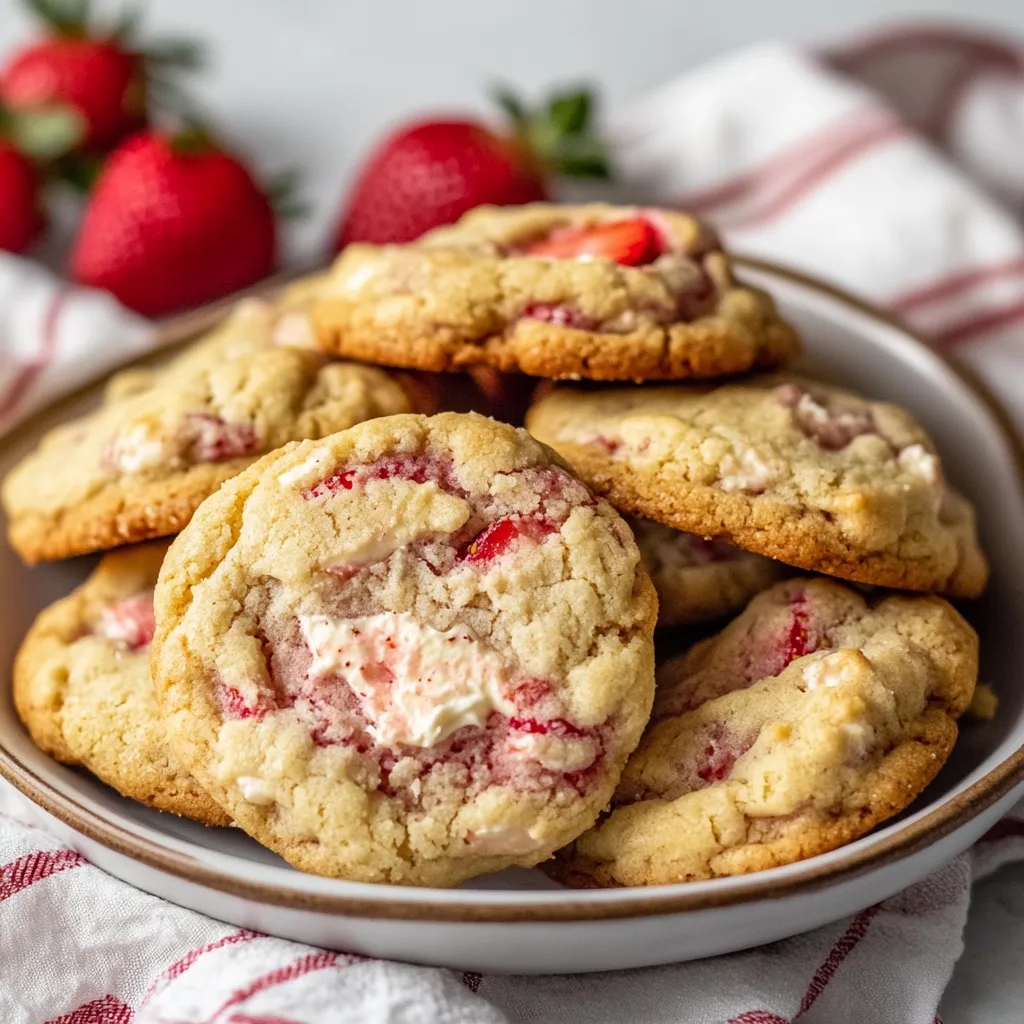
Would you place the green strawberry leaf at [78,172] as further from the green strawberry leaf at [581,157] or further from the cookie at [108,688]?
the cookie at [108,688]

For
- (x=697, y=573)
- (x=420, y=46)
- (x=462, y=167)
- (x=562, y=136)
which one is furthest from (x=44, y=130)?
(x=697, y=573)

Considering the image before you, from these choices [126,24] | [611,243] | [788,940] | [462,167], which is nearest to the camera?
[788,940]

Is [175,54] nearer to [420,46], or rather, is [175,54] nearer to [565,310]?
[420,46]

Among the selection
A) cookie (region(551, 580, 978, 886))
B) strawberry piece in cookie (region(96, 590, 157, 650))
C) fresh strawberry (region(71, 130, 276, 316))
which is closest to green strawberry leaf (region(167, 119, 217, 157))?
fresh strawberry (region(71, 130, 276, 316))

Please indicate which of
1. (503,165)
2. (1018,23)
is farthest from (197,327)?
(1018,23)

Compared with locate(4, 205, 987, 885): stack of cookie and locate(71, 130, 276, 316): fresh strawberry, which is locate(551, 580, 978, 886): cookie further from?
locate(71, 130, 276, 316): fresh strawberry

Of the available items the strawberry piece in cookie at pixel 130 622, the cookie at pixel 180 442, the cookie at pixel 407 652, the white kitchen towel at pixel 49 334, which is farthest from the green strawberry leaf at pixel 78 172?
the cookie at pixel 407 652
